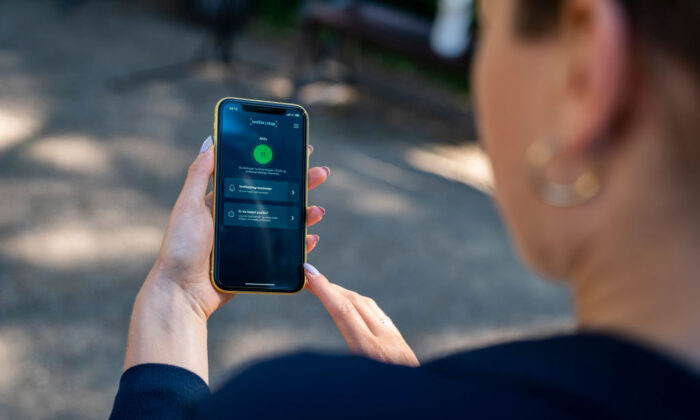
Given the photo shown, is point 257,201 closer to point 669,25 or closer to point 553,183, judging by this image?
point 553,183

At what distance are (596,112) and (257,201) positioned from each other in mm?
1023

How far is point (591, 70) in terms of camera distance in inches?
21.1

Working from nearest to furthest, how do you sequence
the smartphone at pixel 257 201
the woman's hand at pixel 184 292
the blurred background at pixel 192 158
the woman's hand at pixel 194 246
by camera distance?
the woman's hand at pixel 184 292 < the woman's hand at pixel 194 246 < the smartphone at pixel 257 201 < the blurred background at pixel 192 158

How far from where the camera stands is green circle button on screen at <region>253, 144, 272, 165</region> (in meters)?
1.49

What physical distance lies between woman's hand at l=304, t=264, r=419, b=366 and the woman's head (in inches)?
21.5

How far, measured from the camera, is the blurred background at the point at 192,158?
2.44m

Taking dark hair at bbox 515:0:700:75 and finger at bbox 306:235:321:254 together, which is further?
finger at bbox 306:235:321:254

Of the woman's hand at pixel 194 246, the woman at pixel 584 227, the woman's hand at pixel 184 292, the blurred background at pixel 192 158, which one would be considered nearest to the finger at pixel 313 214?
the woman's hand at pixel 184 292

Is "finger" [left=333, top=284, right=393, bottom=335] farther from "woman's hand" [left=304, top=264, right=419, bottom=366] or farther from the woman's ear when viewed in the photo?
the woman's ear

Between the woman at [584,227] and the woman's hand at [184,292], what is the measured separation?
1.55 ft

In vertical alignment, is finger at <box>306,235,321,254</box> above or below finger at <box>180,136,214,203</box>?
below

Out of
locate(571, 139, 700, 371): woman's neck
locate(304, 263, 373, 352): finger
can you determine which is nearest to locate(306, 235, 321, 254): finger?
locate(304, 263, 373, 352): finger

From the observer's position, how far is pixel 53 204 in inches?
Answer: 116

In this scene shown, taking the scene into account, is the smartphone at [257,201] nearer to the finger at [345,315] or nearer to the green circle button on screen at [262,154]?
the green circle button on screen at [262,154]
